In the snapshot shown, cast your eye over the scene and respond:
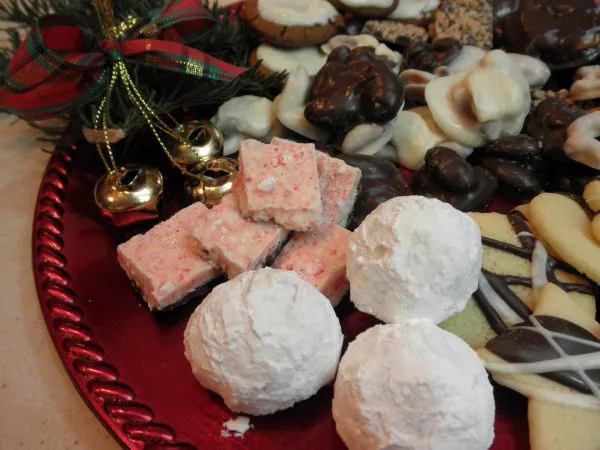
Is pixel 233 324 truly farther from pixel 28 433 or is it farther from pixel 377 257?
pixel 28 433

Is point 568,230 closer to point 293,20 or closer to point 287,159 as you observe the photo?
point 287,159

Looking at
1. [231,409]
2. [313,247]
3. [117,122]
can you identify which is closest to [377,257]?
[313,247]

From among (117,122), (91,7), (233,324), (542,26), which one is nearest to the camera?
(233,324)

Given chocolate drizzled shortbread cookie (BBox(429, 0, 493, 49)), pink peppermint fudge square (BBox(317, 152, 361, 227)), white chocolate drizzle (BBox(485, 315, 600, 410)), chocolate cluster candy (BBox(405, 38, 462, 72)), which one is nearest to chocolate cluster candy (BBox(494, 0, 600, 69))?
chocolate drizzled shortbread cookie (BBox(429, 0, 493, 49))

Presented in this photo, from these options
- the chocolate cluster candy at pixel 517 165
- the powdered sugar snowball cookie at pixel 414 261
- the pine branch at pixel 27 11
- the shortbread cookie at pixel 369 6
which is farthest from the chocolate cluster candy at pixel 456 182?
the pine branch at pixel 27 11

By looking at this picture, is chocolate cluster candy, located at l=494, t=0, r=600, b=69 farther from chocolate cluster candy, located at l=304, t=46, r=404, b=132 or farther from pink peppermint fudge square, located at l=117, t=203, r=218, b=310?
pink peppermint fudge square, located at l=117, t=203, r=218, b=310

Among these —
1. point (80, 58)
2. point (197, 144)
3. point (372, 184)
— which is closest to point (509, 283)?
point (372, 184)
